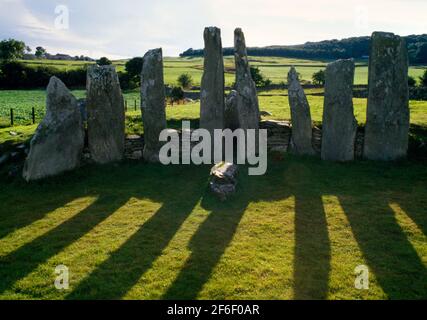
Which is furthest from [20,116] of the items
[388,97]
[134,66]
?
[134,66]

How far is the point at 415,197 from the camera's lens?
1358 centimetres

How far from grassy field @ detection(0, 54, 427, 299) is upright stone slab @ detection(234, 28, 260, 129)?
87.1 inches

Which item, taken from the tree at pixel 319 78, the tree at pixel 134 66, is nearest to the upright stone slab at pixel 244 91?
the tree at pixel 319 78

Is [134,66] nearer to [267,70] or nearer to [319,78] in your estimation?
[319,78]

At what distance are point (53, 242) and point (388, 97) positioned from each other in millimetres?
13630

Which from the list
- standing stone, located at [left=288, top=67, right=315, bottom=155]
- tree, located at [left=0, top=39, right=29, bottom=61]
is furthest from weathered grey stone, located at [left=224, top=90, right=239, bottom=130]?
tree, located at [left=0, top=39, right=29, bottom=61]

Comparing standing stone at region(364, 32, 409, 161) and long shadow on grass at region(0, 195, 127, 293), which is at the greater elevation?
standing stone at region(364, 32, 409, 161)

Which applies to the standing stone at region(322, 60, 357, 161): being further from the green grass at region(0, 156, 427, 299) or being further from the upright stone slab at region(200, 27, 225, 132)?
the upright stone slab at region(200, 27, 225, 132)

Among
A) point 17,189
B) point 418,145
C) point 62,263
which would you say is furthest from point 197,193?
point 418,145

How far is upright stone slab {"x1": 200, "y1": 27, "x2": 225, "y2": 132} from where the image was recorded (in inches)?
658

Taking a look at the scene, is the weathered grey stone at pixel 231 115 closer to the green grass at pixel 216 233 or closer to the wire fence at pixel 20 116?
the green grass at pixel 216 233

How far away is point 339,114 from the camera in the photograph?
16422 millimetres
